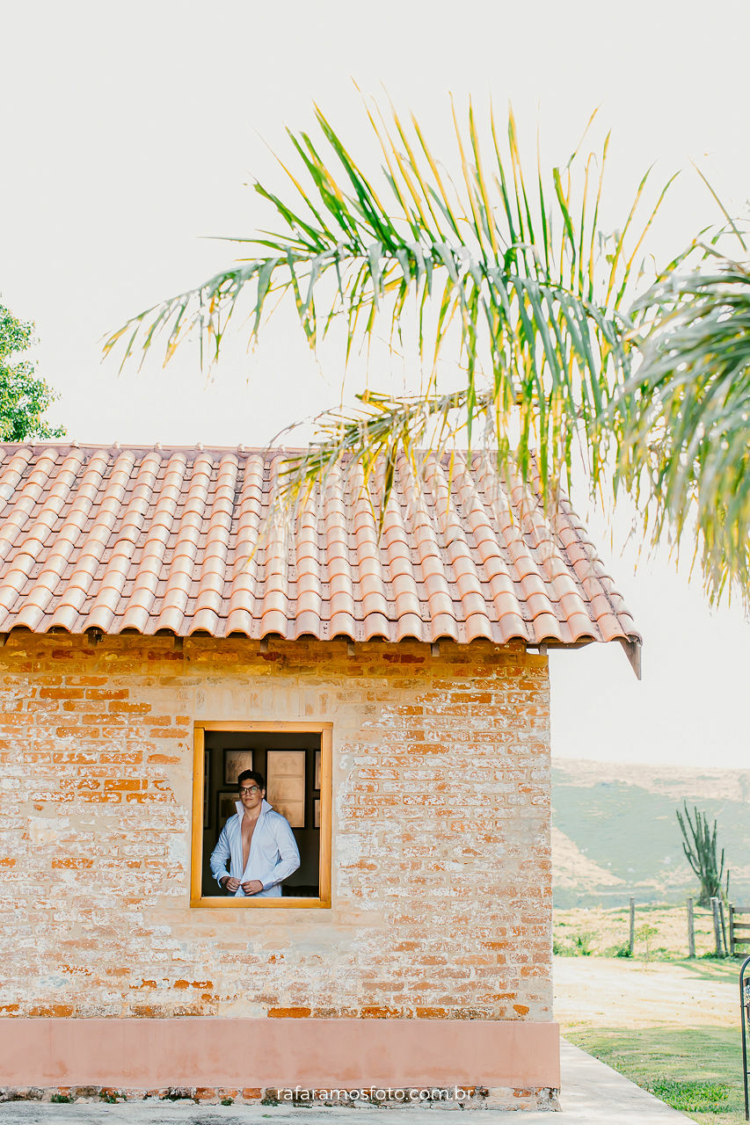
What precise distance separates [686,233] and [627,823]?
46.4 meters

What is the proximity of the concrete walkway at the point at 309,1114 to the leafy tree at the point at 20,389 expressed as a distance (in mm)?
13887

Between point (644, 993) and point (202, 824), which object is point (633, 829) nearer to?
point (644, 993)

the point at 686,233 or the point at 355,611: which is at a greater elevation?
the point at 686,233

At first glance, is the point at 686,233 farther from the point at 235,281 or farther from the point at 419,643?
the point at 419,643

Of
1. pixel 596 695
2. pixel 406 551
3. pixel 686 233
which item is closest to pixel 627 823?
pixel 596 695

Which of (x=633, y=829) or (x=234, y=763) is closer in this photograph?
(x=234, y=763)

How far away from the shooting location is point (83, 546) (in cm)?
848

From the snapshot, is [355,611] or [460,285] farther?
[355,611]

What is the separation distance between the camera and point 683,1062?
403 inches

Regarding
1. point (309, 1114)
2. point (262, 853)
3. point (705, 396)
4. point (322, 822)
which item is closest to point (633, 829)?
point (262, 853)

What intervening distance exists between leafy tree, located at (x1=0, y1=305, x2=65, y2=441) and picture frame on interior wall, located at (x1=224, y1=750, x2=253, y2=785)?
10.2m

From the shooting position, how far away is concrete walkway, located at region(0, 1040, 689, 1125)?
22.8 ft

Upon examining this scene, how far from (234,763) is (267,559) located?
3.50 m

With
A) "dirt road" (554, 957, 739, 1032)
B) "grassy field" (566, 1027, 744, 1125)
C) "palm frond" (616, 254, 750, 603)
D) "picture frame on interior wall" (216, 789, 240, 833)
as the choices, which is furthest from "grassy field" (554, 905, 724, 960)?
"palm frond" (616, 254, 750, 603)
